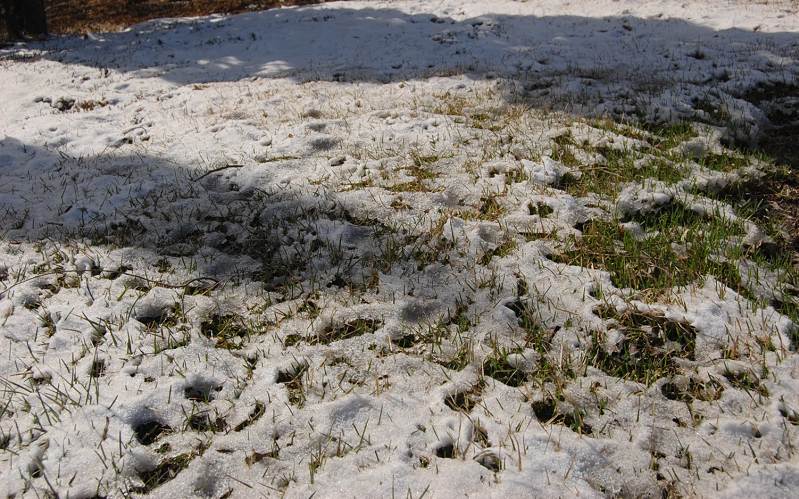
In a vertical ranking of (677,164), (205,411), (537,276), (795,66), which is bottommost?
(205,411)

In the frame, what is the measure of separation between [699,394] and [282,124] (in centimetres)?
579

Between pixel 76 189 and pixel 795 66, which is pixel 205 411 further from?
pixel 795 66

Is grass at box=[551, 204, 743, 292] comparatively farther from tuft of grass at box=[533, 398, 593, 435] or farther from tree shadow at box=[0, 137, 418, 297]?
tree shadow at box=[0, 137, 418, 297]

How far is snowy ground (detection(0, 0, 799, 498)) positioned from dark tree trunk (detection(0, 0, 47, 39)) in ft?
25.9

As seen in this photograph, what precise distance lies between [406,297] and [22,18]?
15.5 meters

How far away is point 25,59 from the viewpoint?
1194 centimetres

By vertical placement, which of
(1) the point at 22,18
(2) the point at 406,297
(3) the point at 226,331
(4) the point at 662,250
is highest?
(1) the point at 22,18

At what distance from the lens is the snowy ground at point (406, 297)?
260cm

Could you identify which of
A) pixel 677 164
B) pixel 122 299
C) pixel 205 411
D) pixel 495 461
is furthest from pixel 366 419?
pixel 677 164

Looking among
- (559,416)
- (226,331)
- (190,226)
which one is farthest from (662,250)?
(190,226)

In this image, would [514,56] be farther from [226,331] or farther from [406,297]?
[226,331]

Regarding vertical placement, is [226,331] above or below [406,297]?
below

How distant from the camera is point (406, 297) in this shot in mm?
3764

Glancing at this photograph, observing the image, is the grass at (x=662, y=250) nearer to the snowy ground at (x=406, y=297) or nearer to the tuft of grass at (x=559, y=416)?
Result: the snowy ground at (x=406, y=297)
